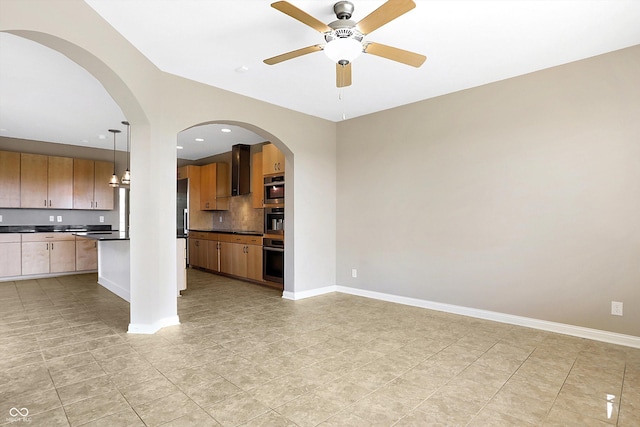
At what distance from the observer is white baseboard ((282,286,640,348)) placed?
329cm

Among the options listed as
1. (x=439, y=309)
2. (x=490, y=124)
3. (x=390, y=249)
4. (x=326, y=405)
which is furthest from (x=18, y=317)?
A: (x=490, y=124)

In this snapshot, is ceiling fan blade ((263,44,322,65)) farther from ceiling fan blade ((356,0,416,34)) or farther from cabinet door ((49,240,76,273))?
cabinet door ((49,240,76,273))

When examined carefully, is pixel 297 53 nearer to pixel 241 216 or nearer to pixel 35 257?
pixel 241 216

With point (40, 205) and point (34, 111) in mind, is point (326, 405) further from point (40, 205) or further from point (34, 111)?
point (40, 205)

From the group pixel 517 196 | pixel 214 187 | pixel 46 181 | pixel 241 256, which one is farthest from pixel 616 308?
pixel 46 181

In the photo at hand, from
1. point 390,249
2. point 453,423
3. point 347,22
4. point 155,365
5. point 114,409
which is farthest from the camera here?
point 390,249

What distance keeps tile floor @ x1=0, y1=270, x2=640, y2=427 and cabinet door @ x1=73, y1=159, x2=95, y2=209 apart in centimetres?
352

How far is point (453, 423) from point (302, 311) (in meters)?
2.61

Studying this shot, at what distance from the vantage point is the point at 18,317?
4.05 meters

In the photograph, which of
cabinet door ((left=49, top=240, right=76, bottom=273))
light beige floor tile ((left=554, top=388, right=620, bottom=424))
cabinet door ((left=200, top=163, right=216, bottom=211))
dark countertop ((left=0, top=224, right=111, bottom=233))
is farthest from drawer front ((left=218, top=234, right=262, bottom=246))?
light beige floor tile ((left=554, top=388, right=620, bottom=424))

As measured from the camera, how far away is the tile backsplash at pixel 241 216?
7.32 metres

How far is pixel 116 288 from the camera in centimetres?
532

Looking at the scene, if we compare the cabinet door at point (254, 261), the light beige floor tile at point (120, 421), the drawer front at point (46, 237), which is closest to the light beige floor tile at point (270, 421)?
the light beige floor tile at point (120, 421)

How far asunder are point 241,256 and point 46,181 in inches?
168
